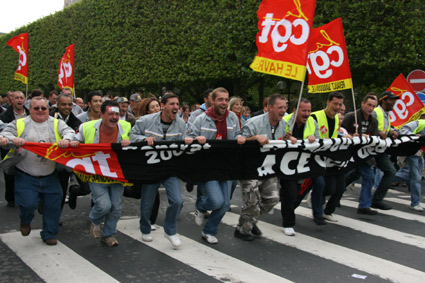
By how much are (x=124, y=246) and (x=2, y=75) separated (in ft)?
144

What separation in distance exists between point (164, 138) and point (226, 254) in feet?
5.19

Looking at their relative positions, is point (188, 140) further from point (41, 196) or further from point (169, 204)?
point (41, 196)

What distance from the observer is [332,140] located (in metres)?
6.46

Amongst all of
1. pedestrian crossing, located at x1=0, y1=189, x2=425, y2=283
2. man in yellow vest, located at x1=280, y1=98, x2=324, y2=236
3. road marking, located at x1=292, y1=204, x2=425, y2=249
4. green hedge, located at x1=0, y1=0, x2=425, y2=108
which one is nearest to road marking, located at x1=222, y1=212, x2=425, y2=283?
pedestrian crossing, located at x1=0, y1=189, x2=425, y2=283

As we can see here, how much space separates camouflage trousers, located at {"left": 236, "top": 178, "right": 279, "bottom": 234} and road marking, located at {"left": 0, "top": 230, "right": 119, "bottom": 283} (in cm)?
197

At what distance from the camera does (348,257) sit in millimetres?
5215

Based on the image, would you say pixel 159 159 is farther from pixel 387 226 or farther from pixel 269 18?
pixel 387 226

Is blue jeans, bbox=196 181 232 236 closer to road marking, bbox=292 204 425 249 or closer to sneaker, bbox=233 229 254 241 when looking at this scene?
sneaker, bbox=233 229 254 241

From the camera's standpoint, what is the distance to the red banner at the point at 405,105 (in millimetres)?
8961

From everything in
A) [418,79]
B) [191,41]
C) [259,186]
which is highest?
[191,41]

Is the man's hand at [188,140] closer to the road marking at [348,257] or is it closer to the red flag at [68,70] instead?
the road marking at [348,257]

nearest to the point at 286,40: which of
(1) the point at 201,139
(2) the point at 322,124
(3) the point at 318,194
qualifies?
(2) the point at 322,124

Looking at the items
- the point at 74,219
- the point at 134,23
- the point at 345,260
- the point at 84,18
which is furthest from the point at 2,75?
the point at 345,260

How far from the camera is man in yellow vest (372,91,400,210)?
285 inches
